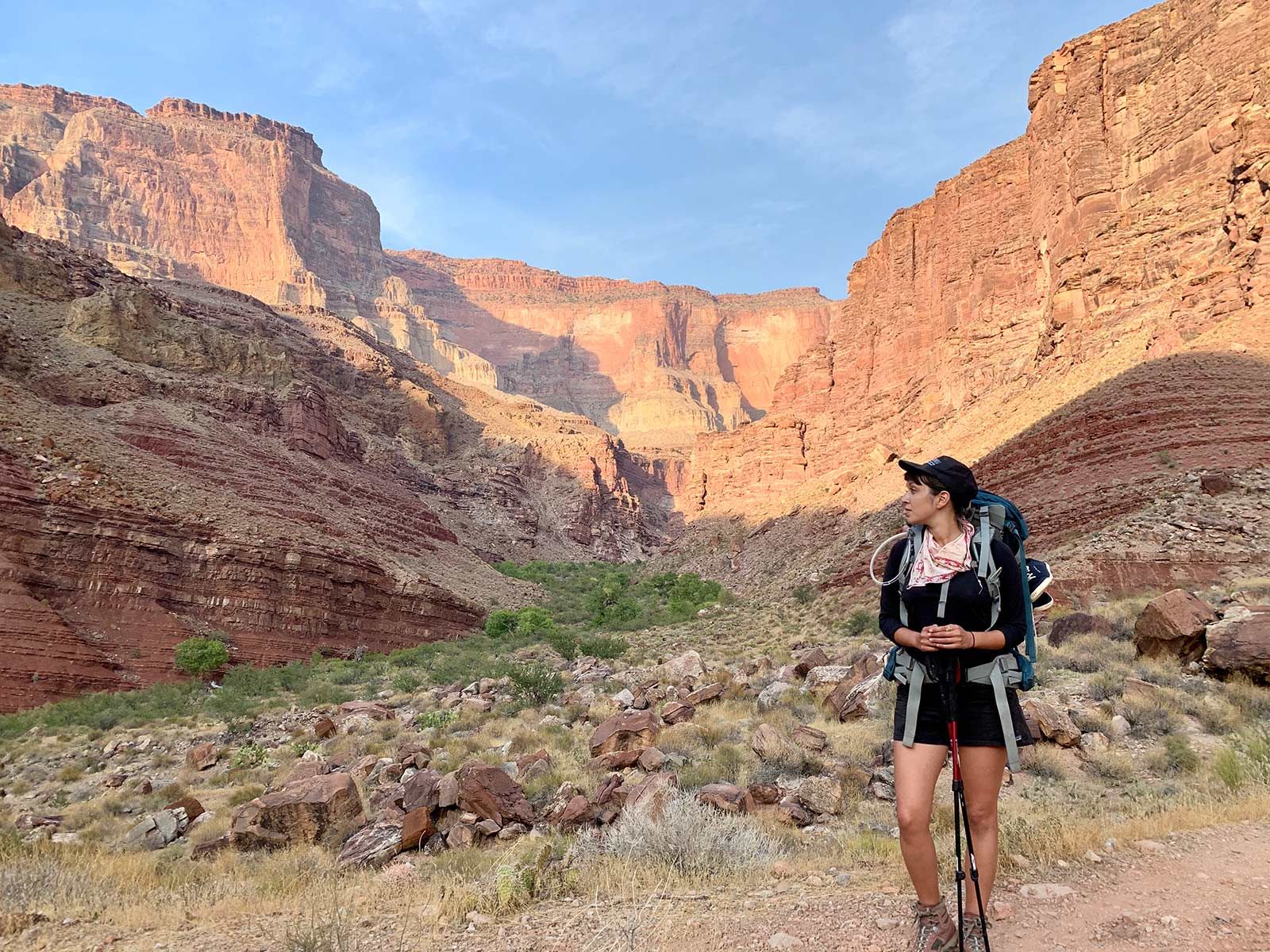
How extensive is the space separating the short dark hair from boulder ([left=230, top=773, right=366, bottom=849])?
6156 millimetres

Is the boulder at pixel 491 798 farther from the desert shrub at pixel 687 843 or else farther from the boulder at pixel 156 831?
the boulder at pixel 156 831

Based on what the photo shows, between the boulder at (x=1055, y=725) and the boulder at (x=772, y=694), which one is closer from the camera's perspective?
the boulder at (x=1055, y=725)

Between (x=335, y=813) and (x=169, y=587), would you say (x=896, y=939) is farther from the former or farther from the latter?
(x=169, y=587)

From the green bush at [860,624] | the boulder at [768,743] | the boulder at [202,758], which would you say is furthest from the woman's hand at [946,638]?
the green bush at [860,624]

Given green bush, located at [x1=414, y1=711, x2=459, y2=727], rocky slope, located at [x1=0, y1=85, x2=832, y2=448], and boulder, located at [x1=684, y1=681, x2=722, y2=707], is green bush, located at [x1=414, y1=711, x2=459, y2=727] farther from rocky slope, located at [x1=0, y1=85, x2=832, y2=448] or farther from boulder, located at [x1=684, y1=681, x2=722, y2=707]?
rocky slope, located at [x1=0, y1=85, x2=832, y2=448]

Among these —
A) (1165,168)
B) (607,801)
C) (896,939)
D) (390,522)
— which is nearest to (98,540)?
(390,522)

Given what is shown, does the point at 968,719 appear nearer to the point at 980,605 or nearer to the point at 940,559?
the point at 980,605

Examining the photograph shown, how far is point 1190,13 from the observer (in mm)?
26797

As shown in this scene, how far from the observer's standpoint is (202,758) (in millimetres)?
10797

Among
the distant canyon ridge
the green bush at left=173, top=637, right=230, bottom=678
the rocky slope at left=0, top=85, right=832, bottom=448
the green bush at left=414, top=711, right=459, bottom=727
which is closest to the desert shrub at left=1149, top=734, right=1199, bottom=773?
the distant canyon ridge

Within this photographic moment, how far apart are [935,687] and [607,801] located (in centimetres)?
398

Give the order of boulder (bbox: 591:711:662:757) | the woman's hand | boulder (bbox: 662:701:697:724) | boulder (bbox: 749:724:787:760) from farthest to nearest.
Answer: boulder (bbox: 662:701:697:724), boulder (bbox: 591:711:662:757), boulder (bbox: 749:724:787:760), the woman's hand

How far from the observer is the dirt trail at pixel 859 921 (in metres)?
2.95

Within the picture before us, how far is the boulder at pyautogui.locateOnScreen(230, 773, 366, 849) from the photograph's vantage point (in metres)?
6.22
